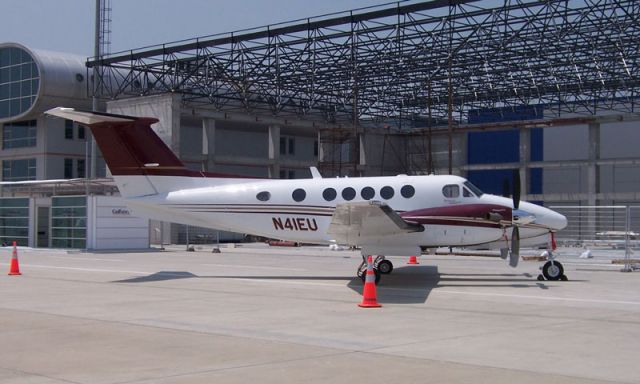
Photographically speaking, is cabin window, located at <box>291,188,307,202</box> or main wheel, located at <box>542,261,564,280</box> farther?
cabin window, located at <box>291,188,307,202</box>

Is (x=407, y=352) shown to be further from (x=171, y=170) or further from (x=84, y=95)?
(x=84, y=95)

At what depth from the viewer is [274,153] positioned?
56.8 meters

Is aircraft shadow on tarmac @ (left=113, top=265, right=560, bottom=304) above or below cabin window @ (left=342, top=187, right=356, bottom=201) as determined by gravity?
below

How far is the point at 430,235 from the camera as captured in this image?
814 inches

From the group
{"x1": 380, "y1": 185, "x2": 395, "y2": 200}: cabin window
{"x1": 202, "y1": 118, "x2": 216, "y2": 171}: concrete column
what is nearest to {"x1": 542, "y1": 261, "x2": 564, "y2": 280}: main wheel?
{"x1": 380, "y1": 185, "x2": 395, "y2": 200}: cabin window

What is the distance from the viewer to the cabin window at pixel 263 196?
2225 cm

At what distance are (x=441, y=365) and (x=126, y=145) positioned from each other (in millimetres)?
16068

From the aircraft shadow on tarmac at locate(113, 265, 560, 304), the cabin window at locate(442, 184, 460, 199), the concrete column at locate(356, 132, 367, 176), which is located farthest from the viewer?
the concrete column at locate(356, 132, 367, 176)

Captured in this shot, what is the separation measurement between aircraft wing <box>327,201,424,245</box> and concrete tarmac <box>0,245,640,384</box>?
1.37 m

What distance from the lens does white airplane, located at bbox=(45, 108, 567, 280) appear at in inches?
802

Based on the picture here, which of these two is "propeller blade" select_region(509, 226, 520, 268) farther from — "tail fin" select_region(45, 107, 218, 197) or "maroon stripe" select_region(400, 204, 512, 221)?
"tail fin" select_region(45, 107, 218, 197)

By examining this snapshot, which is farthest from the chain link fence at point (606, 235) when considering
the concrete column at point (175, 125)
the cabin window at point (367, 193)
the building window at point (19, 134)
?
the building window at point (19, 134)

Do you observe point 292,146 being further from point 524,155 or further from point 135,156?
point 135,156

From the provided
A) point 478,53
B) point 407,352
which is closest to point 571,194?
point 478,53
